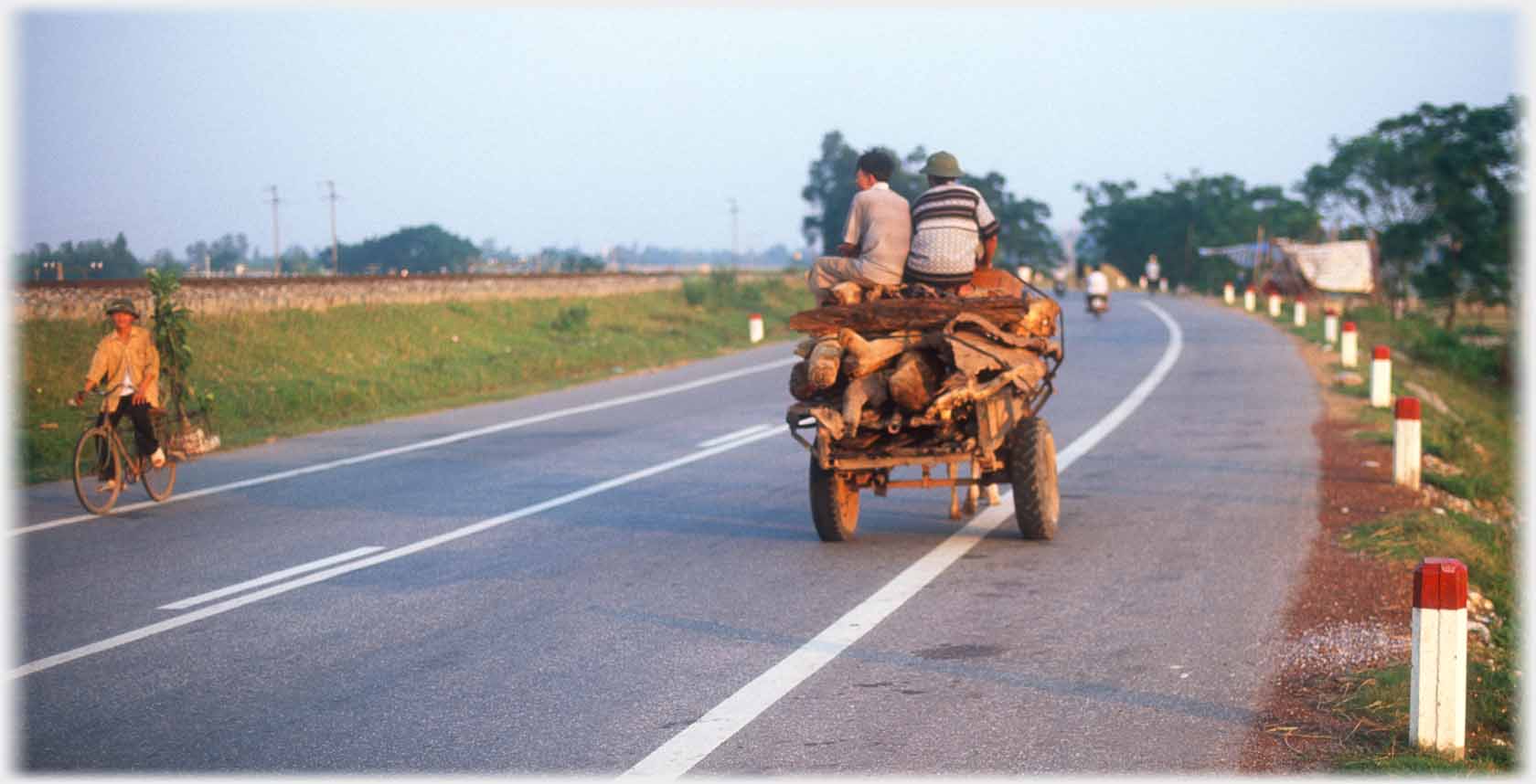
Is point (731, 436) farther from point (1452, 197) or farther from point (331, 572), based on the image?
point (1452, 197)

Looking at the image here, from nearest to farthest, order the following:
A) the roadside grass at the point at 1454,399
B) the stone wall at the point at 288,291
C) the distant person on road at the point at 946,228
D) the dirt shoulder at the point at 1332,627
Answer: the dirt shoulder at the point at 1332,627 → the distant person on road at the point at 946,228 → the roadside grass at the point at 1454,399 → the stone wall at the point at 288,291

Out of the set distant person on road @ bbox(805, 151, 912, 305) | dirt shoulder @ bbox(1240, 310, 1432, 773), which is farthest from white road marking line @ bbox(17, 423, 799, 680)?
dirt shoulder @ bbox(1240, 310, 1432, 773)

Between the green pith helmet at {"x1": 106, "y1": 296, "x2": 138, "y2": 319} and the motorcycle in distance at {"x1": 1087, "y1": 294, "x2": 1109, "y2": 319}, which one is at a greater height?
the green pith helmet at {"x1": 106, "y1": 296, "x2": 138, "y2": 319}

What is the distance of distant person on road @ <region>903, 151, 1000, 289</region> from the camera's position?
390 inches

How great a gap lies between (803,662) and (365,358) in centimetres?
1928

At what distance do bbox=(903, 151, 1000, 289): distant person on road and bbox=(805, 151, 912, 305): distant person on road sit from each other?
115 millimetres

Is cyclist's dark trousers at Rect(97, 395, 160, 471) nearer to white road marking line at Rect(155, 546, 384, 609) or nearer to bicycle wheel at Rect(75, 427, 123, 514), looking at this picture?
bicycle wheel at Rect(75, 427, 123, 514)

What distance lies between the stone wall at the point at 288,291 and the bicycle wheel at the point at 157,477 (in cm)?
894

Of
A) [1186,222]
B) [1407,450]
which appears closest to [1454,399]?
[1407,450]

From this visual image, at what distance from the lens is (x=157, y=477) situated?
1252 centimetres

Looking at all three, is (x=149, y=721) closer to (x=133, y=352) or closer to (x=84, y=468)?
(x=133, y=352)

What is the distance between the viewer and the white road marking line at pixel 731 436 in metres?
15.6

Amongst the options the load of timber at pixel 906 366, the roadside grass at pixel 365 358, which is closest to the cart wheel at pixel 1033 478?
the load of timber at pixel 906 366

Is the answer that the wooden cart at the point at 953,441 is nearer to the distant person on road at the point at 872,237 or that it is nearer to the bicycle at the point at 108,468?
the distant person on road at the point at 872,237
